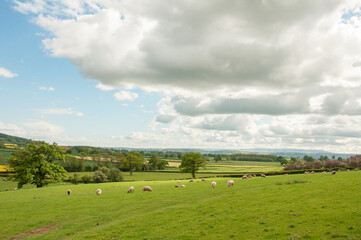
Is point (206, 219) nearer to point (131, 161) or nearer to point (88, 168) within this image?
point (131, 161)

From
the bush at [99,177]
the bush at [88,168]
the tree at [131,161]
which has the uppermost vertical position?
the tree at [131,161]

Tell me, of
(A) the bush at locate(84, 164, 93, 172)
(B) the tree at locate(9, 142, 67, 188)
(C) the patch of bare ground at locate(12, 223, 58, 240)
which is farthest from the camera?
(A) the bush at locate(84, 164, 93, 172)

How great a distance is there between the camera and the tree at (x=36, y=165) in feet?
166

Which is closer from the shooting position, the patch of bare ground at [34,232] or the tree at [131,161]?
the patch of bare ground at [34,232]

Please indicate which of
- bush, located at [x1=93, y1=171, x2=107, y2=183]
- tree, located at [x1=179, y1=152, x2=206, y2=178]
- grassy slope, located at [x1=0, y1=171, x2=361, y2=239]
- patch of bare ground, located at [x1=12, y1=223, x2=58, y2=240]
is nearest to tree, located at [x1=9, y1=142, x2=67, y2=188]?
bush, located at [x1=93, y1=171, x2=107, y2=183]

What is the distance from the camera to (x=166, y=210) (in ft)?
70.0

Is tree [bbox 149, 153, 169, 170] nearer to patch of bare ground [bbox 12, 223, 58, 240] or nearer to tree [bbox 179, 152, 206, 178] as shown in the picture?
tree [bbox 179, 152, 206, 178]

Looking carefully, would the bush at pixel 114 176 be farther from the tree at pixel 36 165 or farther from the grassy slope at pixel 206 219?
the grassy slope at pixel 206 219

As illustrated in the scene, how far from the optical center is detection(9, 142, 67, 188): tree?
50459mm

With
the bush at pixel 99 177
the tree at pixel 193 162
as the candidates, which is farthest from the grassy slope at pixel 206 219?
the tree at pixel 193 162

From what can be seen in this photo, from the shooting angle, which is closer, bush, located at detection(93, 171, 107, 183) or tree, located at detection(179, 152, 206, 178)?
bush, located at detection(93, 171, 107, 183)

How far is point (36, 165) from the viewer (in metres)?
51.2

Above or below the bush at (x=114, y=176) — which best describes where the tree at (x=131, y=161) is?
above

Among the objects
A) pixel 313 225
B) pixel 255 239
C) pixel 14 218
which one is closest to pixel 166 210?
pixel 255 239
